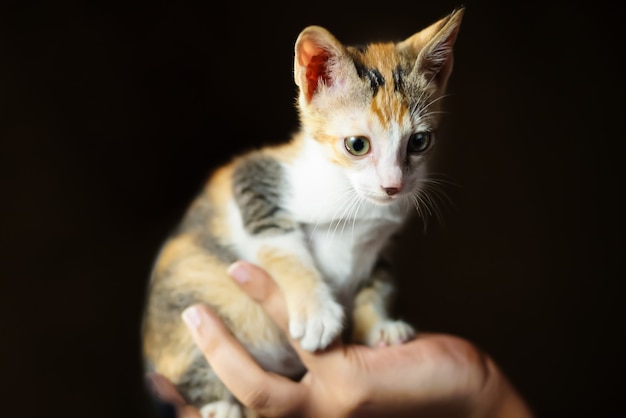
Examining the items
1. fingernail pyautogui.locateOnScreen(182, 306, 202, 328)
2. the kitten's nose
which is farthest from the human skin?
the kitten's nose

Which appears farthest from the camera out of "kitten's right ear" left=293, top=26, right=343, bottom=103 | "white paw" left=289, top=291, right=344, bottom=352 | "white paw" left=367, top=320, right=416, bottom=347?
"white paw" left=367, top=320, right=416, bottom=347

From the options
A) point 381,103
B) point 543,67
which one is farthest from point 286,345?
point 543,67

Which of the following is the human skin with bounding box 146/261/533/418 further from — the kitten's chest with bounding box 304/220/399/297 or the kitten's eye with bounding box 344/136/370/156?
the kitten's eye with bounding box 344/136/370/156

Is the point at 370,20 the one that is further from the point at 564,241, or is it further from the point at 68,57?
the point at 564,241

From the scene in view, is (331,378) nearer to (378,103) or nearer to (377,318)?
(377,318)

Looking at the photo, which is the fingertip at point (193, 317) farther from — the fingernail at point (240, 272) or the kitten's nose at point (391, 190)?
the kitten's nose at point (391, 190)

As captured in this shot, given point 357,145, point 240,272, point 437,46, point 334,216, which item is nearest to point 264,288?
point 240,272
